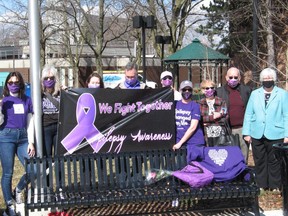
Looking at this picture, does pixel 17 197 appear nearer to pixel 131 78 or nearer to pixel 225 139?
pixel 131 78

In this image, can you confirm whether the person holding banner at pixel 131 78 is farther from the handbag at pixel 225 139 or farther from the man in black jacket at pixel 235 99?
the man in black jacket at pixel 235 99

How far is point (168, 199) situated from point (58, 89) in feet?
7.17

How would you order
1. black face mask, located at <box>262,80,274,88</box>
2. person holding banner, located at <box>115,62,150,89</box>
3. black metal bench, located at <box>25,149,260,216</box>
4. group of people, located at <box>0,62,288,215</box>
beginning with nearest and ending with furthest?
black metal bench, located at <box>25,149,260,216</box>
group of people, located at <box>0,62,288,215</box>
person holding banner, located at <box>115,62,150,89</box>
black face mask, located at <box>262,80,274,88</box>

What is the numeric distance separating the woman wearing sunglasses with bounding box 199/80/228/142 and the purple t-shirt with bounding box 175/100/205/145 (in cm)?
32

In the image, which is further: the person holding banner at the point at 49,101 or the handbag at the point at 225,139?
the handbag at the point at 225,139

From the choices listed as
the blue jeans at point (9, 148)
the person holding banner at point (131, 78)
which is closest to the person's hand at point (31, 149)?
the blue jeans at point (9, 148)

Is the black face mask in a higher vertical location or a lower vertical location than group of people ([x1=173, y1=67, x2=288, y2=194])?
higher

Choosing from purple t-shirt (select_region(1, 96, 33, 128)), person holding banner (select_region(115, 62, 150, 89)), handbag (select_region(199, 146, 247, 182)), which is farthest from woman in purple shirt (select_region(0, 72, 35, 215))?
handbag (select_region(199, 146, 247, 182))

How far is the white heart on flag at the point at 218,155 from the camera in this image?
20.2 ft

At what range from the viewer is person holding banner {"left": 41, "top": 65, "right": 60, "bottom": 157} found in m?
6.61

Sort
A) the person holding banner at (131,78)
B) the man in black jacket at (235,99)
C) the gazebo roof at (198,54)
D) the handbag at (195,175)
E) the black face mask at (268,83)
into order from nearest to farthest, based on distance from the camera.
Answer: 1. the handbag at (195,175)
2. the person holding banner at (131,78)
3. the black face mask at (268,83)
4. the man in black jacket at (235,99)
5. the gazebo roof at (198,54)

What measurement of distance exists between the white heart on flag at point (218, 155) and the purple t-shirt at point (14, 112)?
2405 millimetres

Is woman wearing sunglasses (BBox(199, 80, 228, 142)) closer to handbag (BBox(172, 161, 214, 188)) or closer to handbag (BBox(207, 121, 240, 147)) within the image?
handbag (BBox(207, 121, 240, 147))

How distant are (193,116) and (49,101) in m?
1.94
